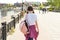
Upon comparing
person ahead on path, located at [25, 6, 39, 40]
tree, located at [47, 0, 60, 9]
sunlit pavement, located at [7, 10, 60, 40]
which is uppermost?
person ahead on path, located at [25, 6, 39, 40]

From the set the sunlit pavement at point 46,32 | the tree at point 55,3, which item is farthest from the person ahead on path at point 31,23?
the tree at point 55,3

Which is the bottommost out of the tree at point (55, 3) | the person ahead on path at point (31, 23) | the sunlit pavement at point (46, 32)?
the tree at point (55, 3)

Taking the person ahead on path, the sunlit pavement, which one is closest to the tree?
the sunlit pavement

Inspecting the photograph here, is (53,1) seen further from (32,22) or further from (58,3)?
(32,22)

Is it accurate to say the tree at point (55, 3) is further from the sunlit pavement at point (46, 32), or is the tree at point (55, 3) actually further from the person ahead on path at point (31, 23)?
the person ahead on path at point (31, 23)

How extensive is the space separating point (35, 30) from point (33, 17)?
1.63 ft

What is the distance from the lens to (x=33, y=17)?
344 inches

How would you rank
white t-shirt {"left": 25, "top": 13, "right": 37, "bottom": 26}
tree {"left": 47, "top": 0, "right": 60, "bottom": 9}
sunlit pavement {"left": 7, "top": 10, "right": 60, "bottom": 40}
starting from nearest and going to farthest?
white t-shirt {"left": 25, "top": 13, "right": 37, "bottom": 26}
sunlit pavement {"left": 7, "top": 10, "right": 60, "bottom": 40}
tree {"left": 47, "top": 0, "right": 60, "bottom": 9}

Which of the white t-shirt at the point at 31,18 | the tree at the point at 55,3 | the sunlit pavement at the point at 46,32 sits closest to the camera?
the white t-shirt at the point at 31,18

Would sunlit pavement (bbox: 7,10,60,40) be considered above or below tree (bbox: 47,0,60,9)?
above

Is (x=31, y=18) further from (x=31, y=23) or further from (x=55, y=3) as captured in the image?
(x=55, y=3)

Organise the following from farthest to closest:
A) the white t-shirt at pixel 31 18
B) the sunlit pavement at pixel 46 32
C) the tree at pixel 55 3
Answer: the tree at pixel 55 3, the sunlit pavement at pixel 46 32, the white t-shirt at pixel 31 18

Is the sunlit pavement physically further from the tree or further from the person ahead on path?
the tree

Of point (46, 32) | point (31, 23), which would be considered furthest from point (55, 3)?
point (31, 23)
